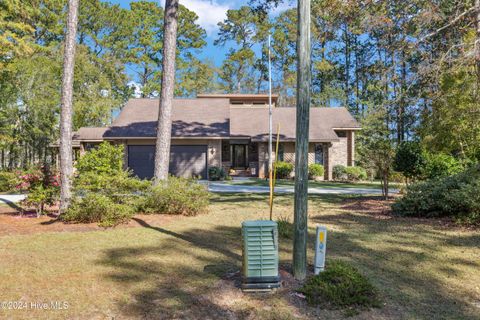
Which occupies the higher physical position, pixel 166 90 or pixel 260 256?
pixel 166 90

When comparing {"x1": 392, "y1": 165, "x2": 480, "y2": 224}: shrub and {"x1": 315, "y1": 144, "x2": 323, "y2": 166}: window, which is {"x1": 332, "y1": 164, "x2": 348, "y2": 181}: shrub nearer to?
{"x1": 315, "y1": 144, "x2": 323, "y2": 166}: window

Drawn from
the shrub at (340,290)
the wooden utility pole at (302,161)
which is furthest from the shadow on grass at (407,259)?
the wooden utility pole at (302,161)

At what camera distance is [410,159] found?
528 inches

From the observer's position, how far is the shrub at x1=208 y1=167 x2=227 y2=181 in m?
22.2

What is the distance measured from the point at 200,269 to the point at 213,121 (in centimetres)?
1898

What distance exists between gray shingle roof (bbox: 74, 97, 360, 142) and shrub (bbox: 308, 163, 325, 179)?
1.76 meters

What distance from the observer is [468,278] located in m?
4.98

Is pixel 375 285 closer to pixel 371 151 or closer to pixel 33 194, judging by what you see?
pixel 33 194

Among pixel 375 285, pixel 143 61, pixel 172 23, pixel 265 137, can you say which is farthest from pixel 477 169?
pixel 143 61

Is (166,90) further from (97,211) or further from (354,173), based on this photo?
(354,173)

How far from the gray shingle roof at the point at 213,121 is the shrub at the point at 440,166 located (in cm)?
1096

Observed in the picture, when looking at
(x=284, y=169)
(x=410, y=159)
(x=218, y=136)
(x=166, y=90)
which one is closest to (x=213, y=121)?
(x=218, y=136)

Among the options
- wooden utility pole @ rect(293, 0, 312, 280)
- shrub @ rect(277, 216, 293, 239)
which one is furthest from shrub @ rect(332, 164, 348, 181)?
wooden utility pole @ rect(293, 0, 312, 280)

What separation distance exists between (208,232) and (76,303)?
390 centimetres
